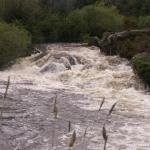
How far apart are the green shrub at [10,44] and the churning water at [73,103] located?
0.57 meters

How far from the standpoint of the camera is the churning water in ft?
41.3

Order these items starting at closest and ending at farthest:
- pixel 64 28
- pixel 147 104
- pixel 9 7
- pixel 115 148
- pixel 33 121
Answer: pixel 115 148
pixel 33 121
pixel 147 104
pixel 9 7
pixel 64 28

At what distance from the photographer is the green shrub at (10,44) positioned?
24344 mm

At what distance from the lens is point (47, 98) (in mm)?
17656

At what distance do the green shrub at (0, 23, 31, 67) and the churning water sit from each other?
574 mm

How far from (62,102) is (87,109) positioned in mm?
1190

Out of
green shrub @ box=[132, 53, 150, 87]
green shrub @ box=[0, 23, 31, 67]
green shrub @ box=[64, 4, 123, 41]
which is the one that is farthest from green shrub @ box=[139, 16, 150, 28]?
green shrub @ box=[132, 53, 150, 87]

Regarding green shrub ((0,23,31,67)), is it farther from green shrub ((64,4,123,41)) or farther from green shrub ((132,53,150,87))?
green shrub ((64,4,123,41))

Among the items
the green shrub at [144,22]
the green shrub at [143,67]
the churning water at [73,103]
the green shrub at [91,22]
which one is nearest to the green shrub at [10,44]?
the churning water at [73,103]

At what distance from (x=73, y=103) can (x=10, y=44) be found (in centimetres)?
879

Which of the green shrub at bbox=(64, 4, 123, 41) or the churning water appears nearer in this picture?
the churning water

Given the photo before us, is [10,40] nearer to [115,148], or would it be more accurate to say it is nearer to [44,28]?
[44,28]

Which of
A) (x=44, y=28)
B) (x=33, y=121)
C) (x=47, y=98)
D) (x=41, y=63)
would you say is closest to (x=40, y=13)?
(x=44, y=28)

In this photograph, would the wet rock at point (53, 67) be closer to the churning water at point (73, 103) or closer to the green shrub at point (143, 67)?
the churning water at point (73, 103)
